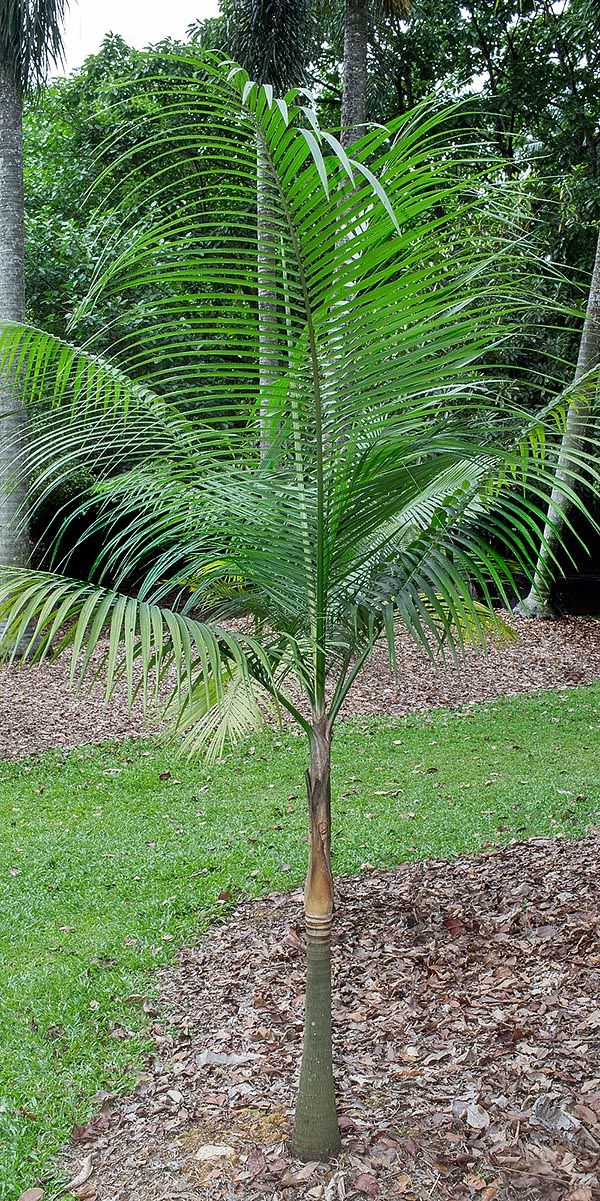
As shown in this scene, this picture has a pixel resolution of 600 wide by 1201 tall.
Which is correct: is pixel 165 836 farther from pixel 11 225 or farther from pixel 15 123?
pixel 15 123

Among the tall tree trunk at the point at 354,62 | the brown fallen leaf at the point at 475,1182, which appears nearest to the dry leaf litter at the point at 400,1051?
the brown fallen leaf at the point at 475,1182

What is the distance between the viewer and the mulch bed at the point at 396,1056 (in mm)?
2670

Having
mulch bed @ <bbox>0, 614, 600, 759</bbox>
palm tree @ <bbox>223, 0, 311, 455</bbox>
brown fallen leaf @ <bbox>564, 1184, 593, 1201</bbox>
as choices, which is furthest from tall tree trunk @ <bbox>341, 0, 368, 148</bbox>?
brown fallen leaf @ <bbox>564, 1184, 593, 1201</bbox>

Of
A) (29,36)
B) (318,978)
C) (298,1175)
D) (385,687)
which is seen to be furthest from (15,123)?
(298,1175)

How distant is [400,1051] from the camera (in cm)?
Answer: 330

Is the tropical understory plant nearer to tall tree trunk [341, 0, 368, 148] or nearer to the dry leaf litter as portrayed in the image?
the dry leaf litter

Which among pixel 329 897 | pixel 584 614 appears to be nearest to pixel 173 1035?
pixel 329 897

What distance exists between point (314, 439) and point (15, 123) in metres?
8.26

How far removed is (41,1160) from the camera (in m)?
2.92

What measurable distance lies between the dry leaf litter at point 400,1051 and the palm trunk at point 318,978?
100mm

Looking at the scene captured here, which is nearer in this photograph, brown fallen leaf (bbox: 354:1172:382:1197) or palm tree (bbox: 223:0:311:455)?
brown fallen leaf (bbox: 354:1172:382:1197)

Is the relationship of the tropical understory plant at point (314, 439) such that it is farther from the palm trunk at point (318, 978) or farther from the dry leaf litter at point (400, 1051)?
the dry leaf litter at point (400, 1051)

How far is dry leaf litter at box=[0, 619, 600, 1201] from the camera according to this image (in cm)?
267

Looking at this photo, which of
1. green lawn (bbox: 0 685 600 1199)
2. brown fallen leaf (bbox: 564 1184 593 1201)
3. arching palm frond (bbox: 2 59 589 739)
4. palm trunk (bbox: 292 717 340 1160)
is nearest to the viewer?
arching palm frond (bbox: 2 59 589 739)
